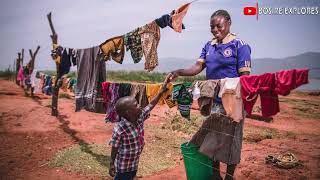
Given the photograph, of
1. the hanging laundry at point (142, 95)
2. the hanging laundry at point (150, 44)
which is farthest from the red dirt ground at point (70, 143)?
the hanging laundry at point (150, 44)

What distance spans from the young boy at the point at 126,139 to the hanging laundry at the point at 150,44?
6.32 feet

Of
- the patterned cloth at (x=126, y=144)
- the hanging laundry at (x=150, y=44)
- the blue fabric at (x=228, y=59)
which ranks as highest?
the hanging laundry at (x=150, y=44)

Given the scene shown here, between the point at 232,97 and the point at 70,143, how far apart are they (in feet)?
19.2

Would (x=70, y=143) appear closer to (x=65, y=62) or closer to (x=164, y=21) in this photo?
(x=65, y=62)

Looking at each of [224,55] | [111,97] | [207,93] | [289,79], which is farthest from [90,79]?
[289,79]

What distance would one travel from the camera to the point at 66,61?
8836mm

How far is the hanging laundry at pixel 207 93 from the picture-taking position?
12.1ft

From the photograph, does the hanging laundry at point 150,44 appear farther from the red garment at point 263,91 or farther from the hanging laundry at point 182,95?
the red garment at point 263,91

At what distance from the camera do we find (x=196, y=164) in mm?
4203

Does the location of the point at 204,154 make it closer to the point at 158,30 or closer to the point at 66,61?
the point at 158,30

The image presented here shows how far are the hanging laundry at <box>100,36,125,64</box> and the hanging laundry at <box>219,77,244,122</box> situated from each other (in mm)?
3302

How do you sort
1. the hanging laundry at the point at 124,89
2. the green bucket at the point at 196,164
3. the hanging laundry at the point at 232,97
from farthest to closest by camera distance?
1. the hanging laundry at the point at 124,89
2. the green bucket at the point at 196,164
3. the hanging laundry at the point at 232,97

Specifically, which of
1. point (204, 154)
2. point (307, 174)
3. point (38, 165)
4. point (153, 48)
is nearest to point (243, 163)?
point (307, 174)

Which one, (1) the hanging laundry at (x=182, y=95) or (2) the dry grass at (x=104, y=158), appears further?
(2) the dry grass at (x=104, y=158)
